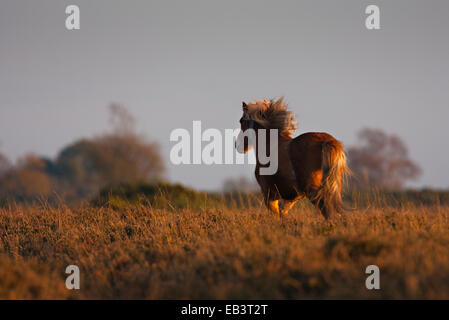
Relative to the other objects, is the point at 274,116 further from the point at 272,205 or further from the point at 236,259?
the point at 236,259

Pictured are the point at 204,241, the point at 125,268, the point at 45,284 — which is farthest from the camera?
the point at 204,241

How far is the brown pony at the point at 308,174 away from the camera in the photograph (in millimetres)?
6957

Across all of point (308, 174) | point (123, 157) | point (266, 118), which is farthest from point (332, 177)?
point (123, 157)

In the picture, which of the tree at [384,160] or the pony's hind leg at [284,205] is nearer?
the pony's hind leg at [284,205]

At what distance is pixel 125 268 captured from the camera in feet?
18.7

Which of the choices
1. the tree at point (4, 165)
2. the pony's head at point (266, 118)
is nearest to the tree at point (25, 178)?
the tree at point (4, 165)

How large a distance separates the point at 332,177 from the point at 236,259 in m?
2.63

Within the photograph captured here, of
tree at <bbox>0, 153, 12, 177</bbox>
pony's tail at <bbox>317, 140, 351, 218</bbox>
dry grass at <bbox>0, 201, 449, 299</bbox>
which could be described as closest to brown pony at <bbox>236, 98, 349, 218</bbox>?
pony's tail at <bbox>317, 140, 351, 218</bbox>

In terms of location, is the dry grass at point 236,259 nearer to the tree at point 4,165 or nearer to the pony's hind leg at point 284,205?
the pony's hind leg at point 284,205

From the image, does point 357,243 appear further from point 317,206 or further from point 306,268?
point 317,206

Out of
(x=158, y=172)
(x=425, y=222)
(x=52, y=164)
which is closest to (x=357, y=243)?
(x=425, y=222)

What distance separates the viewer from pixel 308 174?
7.09m

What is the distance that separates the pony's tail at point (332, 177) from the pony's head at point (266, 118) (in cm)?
119

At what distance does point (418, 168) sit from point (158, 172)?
31524 mm
